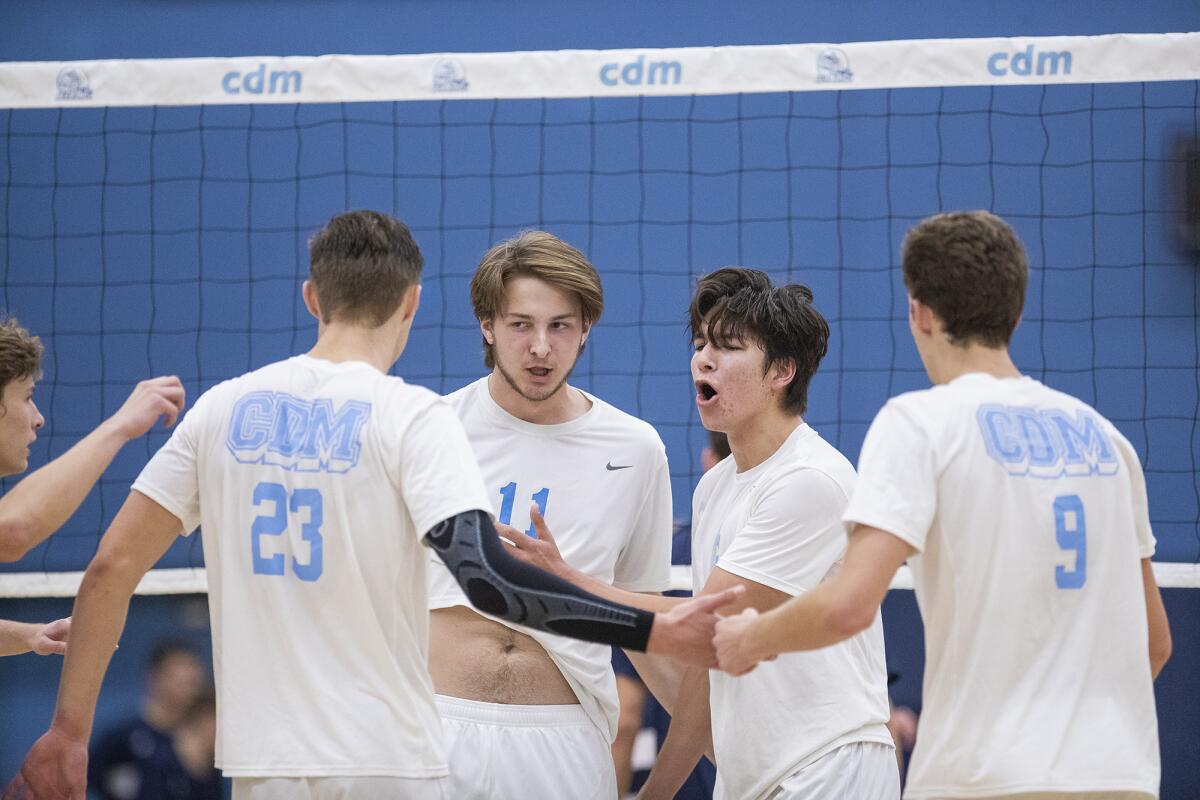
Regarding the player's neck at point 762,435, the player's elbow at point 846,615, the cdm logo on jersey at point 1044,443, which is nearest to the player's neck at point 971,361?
the cdm logo on jersey at point 1044,443

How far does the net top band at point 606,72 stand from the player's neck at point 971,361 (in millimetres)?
3823

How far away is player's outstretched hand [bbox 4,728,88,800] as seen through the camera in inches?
118

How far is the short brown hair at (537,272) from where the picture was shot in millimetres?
3900

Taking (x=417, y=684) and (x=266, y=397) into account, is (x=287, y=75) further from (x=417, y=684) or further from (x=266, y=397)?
(x=417, y=684)

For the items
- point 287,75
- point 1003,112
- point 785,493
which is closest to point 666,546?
point 785,493

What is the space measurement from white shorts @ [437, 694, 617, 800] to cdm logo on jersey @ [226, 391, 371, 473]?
3.61ft

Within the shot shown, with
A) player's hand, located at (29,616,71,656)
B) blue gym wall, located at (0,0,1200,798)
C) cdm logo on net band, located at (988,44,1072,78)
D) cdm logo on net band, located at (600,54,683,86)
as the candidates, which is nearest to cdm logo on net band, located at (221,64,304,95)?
blue gym wall, located at (0,0,1200,798)

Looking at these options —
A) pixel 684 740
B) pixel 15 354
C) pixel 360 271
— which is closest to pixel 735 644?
pixel 684 740

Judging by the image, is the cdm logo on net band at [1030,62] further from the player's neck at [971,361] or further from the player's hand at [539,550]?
the player's hand at [539,550]

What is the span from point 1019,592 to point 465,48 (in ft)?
20.2

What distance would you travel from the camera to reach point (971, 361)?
9.33ft

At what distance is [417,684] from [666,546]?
135 centimetres

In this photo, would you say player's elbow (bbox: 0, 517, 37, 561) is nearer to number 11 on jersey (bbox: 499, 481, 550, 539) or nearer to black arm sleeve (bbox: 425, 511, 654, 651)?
black arm sleeve (bbox: 425, 511, 654, 651)

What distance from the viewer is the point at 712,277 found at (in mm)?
3977
